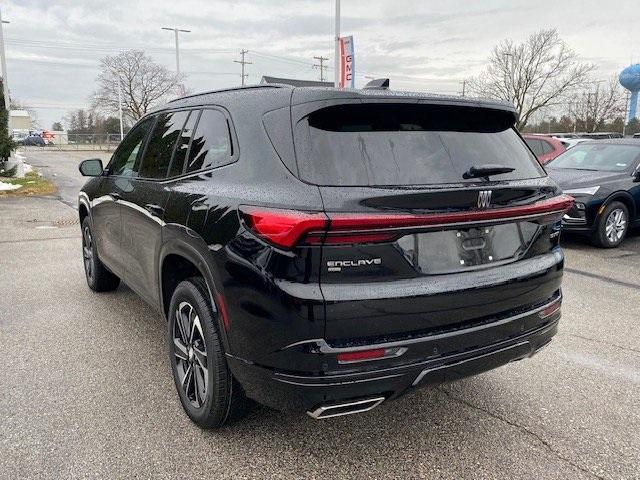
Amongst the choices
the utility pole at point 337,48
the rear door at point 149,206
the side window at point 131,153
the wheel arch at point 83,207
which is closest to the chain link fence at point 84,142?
the utility pole at point 337,48

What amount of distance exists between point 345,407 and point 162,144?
7.29 feet

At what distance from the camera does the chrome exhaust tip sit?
7.27 ft

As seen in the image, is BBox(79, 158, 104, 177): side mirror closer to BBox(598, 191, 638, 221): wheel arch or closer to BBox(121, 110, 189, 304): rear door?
BBox(121, 110, 189, 304): rear door

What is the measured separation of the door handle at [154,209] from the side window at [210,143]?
325 millimetres

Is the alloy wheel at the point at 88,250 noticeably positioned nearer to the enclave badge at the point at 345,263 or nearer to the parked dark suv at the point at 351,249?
the parked dark suv at the point at 351,249

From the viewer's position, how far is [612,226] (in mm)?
7781

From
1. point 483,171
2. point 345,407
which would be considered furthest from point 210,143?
point 345,407

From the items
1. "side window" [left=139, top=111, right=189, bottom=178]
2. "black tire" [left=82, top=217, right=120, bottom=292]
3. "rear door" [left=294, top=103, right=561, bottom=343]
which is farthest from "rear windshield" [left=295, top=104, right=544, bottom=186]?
"black tire" [left=82, top=217, right=120, bottom=292]

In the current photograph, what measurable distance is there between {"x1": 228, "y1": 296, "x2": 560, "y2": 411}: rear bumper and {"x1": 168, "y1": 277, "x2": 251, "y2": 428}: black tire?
0.18 metres

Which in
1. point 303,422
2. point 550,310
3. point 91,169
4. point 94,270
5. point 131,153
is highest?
point 131,153

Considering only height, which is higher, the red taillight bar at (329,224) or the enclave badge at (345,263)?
the red taillight bar at (329,224)

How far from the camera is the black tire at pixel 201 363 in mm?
2572

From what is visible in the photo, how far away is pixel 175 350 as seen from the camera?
10.0 ft

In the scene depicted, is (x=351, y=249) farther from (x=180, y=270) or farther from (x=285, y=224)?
(x=180, y=270)
